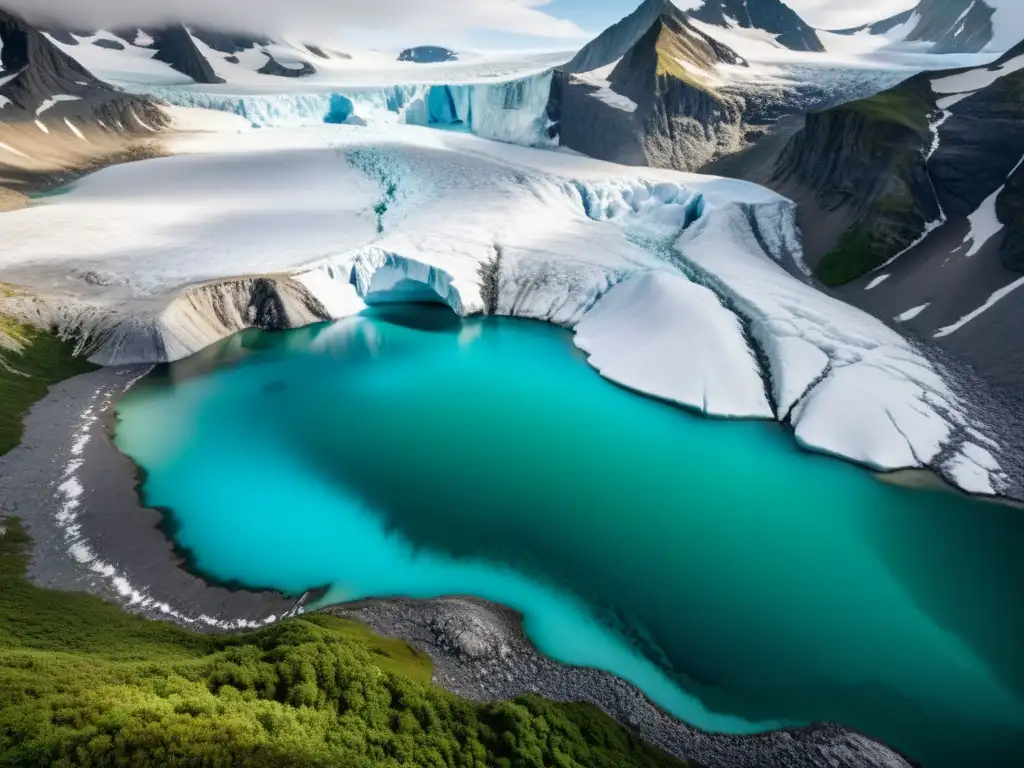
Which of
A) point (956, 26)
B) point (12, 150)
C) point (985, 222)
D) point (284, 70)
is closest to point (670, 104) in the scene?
point (985, 222)

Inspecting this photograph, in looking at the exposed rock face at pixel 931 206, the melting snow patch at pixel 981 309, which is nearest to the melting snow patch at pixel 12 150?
the exposed rock face at pixel 931 206

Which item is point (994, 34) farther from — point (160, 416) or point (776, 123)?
point (160, 416)

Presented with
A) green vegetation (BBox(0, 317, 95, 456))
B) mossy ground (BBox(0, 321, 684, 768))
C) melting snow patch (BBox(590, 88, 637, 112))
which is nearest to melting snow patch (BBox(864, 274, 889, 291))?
mossy ground (BBox(0, 321, 684, 768))

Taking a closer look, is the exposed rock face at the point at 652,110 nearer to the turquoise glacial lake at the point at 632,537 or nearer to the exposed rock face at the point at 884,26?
the turquoise glacial lake at the point at 632,537

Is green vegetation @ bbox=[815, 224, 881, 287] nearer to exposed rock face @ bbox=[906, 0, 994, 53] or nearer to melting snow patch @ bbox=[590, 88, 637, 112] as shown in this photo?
melting snow patch @ bbox=[590, 88, 637, 112]

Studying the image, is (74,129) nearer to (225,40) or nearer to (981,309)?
(225,40)

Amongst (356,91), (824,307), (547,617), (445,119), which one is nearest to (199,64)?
(356,91)

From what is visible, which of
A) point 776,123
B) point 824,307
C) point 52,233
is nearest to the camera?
point 824,307
